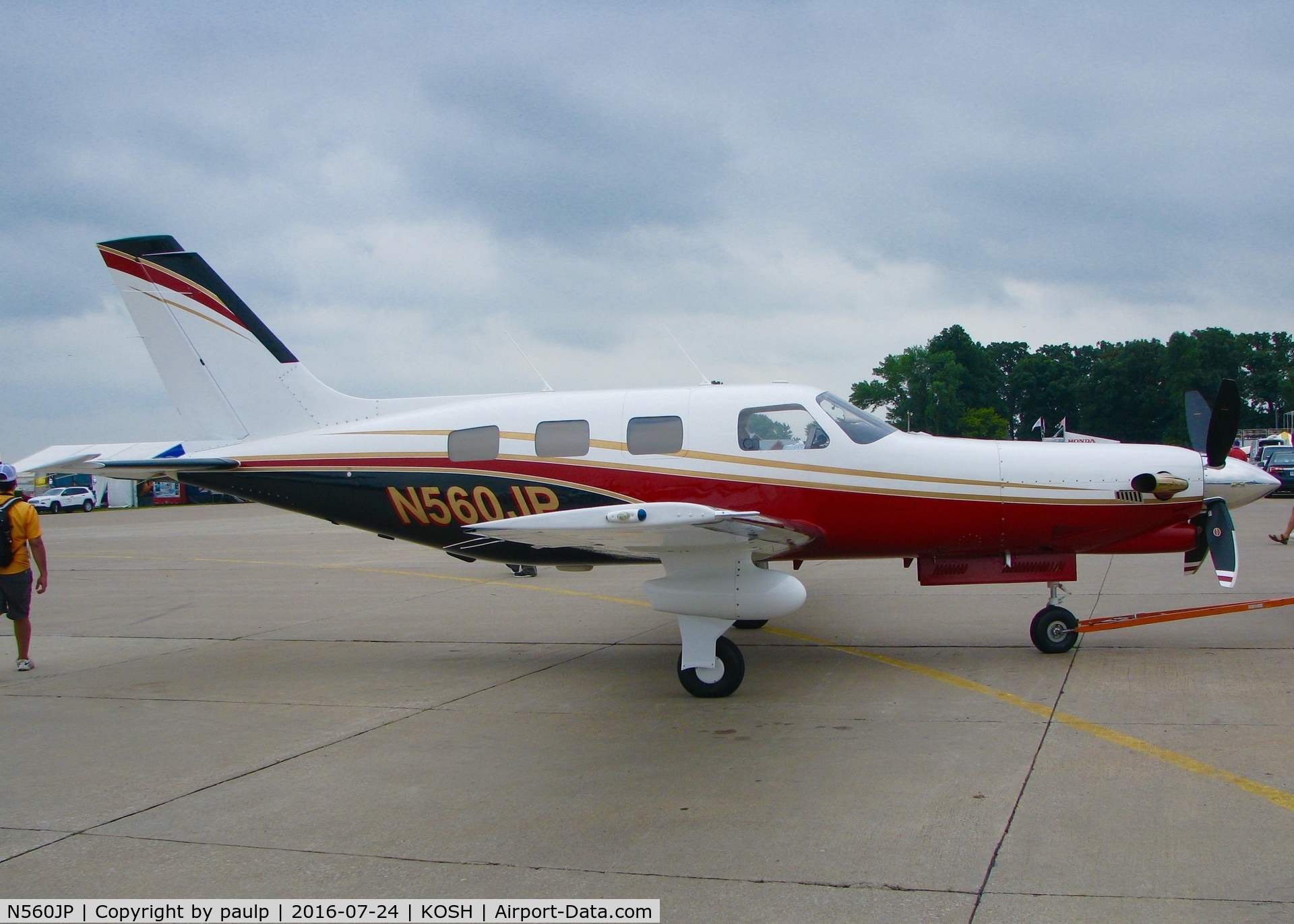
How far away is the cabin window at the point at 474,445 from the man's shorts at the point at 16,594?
415cm

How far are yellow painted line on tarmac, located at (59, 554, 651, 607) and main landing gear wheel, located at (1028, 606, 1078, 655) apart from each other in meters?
5.18

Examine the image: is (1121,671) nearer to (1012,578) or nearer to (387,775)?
(1012,578)

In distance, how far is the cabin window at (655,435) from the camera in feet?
26.0

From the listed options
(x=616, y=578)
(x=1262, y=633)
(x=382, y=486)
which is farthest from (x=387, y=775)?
(x=616, y=578)

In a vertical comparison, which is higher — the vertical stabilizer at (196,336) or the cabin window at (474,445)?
the vertical stabilizer at (196,336)

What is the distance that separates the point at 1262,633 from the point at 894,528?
389 centimetres

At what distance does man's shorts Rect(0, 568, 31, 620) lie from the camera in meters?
8.43

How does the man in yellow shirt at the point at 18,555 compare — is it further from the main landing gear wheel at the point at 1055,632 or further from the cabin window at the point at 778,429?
the main landing gear wheel at the point at 1055,632

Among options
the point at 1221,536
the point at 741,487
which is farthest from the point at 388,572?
the point at 1221,536

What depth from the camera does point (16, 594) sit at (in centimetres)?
850

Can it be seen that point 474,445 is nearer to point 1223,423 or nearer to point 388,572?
point 1223,423

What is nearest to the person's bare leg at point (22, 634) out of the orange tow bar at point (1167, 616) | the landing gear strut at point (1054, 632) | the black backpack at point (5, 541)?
the black backpack at point (5, 541)

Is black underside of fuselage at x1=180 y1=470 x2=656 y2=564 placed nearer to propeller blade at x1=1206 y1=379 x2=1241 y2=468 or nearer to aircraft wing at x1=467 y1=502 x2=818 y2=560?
aircraft wing at x1=467 y1=502 x2=818 y2=560

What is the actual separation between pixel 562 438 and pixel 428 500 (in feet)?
4.85
